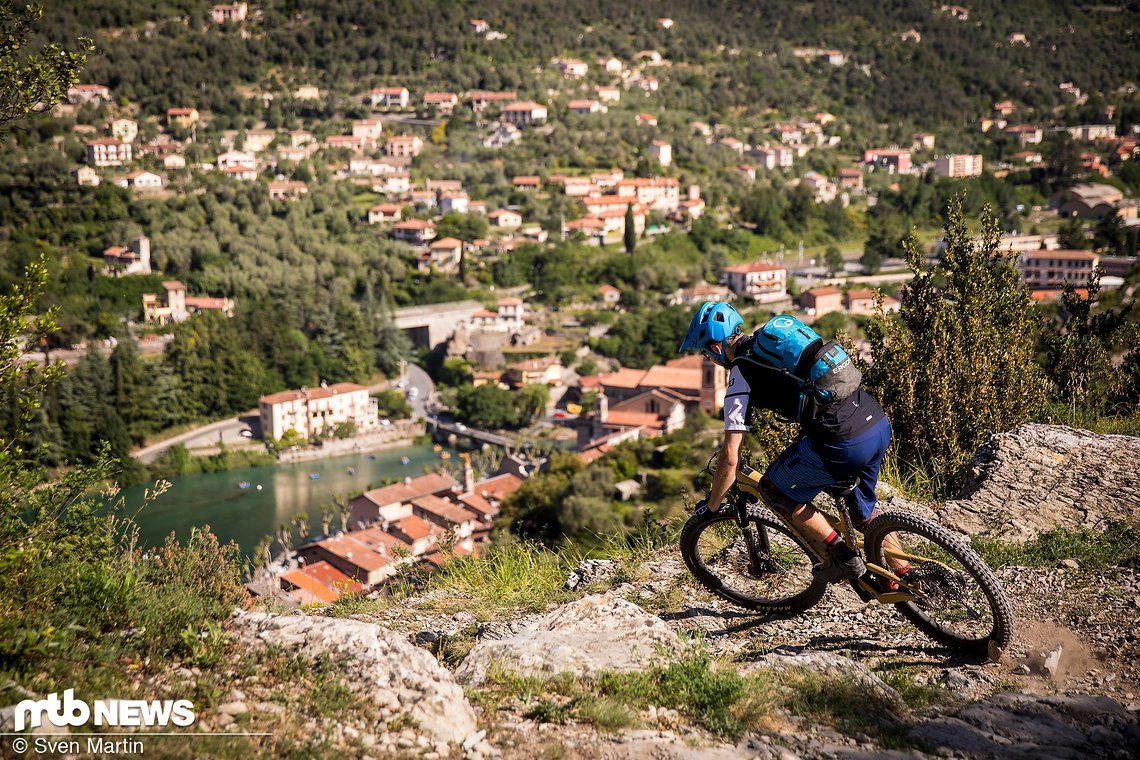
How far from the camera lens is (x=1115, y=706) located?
7.81 feet

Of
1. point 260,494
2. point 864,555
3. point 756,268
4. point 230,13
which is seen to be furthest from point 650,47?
point 864,555

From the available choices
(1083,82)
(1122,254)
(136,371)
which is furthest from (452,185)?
(1083,82)

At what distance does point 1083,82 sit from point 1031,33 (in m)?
15.5

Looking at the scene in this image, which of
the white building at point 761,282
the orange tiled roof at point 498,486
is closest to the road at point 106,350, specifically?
the orange tiled roof at point 498,486

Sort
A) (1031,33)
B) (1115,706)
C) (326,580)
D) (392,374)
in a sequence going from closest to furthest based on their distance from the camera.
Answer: (1115,706) < (326,580) < (392,374) < (1031,33)

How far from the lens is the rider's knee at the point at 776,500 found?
2826mm

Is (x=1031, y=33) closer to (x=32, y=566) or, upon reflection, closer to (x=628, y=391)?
(x=628, y=391)

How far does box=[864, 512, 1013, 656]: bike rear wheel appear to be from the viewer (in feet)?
8.79

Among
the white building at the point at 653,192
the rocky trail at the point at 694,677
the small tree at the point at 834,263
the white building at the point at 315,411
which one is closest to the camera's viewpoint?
the rocky trail at the point at 694,677

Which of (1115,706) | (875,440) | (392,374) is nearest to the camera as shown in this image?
(1115,706)

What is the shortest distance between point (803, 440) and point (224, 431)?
116ft

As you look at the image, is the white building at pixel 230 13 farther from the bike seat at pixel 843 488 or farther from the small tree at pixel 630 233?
the bike seat at pixel 843 488

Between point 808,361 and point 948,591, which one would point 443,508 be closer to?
point 948,591

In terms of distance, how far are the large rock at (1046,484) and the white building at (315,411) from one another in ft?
108
